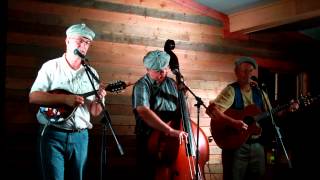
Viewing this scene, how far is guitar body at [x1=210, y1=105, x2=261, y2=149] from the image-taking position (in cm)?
452

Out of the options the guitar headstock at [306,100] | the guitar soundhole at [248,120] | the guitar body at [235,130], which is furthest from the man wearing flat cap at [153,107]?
the guitar headstock at [306,100]

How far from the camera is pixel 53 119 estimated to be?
3342 millimetres

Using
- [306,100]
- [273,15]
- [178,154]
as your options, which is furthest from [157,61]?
[273,15]

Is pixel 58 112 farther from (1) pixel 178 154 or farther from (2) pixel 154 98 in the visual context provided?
(1) pixel 178 154

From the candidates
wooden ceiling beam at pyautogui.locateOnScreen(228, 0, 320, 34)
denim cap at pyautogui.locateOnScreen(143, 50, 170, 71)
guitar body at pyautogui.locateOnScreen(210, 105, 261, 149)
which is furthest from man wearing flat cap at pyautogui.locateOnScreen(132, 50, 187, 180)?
wooden ceiling beam at pyautogui.locateOnScreen(228, 0, 320, 34)

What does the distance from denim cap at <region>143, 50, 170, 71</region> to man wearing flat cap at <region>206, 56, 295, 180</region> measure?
2.71ft

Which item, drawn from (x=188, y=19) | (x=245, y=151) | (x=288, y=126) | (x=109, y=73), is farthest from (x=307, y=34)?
(x=109, y=73)

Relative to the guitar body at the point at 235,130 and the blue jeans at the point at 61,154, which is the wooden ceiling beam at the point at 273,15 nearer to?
the guitar body at the point at 235,130

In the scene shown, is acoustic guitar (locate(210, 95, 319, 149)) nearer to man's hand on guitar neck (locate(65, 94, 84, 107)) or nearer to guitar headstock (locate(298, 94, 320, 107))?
guitar headstock (locate(298, 94, 320, 107))

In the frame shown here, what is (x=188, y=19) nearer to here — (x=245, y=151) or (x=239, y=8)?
(x=239, y=8)

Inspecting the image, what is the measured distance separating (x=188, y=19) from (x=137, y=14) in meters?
0.79

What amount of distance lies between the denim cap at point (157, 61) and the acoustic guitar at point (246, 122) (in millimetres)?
1130

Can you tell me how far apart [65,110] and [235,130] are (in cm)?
207

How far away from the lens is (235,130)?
457cm
